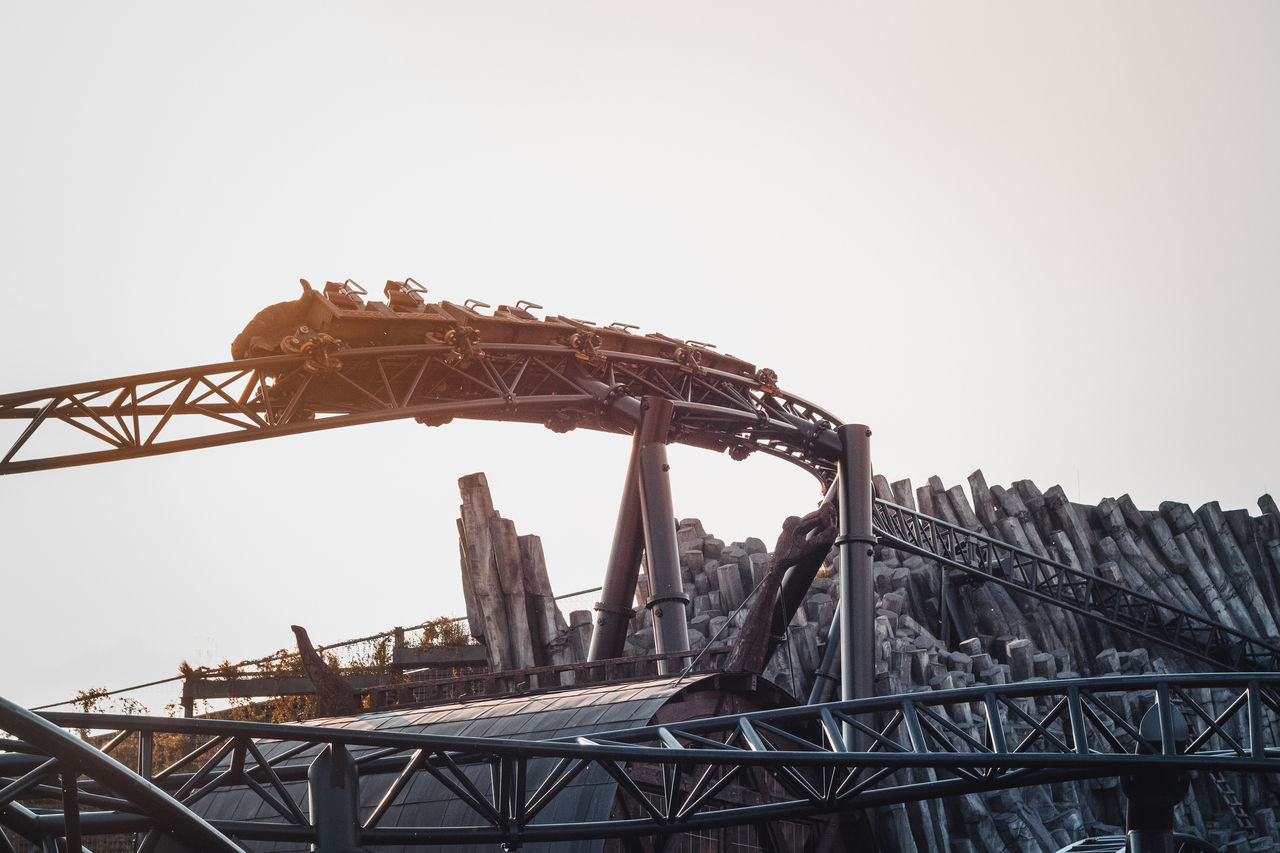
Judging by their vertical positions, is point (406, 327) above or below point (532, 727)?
above

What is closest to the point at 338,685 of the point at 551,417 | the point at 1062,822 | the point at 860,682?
the point at 551,417

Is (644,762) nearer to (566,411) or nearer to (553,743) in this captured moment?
(553,743)

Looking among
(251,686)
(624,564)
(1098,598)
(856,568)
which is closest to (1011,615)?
(1098,598)

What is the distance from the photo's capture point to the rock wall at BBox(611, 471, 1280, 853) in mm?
18703

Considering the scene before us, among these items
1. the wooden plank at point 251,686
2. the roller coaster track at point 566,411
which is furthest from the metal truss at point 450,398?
the wooden plank at point 251,686

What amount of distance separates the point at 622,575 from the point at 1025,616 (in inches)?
466

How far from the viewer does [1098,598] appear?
26.1 metres

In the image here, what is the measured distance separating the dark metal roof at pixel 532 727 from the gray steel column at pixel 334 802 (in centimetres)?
300

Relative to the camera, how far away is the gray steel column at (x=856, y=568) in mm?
18547

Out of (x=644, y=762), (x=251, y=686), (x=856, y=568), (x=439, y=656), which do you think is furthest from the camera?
(x=251, y=686)

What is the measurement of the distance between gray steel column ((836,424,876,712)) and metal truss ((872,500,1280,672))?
4.22m

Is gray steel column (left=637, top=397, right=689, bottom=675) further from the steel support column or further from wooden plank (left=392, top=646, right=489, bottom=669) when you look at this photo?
wooden plank (left=392, top=646, right=489, bottom=669)

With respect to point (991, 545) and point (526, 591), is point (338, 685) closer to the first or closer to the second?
point (526, 591)

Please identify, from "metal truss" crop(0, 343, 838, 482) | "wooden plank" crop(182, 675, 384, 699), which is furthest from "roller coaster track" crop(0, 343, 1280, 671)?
"wooden plank" crop(182, 675, 384, 699)
